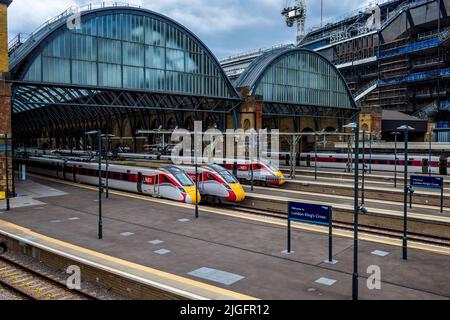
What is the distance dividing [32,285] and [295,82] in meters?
45.5

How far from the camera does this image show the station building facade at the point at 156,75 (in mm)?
34438

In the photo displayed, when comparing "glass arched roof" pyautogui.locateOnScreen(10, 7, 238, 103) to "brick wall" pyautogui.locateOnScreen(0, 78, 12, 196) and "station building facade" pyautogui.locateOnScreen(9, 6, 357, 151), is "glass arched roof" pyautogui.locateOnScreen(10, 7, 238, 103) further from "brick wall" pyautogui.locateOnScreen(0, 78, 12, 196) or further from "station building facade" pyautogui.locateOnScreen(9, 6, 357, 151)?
"brick wall" pyautogui.locateOnScreen(0, 78, 12, 196)

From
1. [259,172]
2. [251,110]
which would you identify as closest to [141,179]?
[259,172]

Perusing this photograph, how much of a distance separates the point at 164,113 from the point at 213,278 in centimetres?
4662

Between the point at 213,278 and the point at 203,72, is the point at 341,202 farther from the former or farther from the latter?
the point at 203,72

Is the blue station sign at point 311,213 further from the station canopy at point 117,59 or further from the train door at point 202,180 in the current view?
the station canopy at point 117,59

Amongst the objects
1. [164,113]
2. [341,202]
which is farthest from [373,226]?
[164,113]

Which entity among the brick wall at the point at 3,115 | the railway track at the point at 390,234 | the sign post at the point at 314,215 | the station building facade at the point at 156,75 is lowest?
the railway track at the point at 390,234

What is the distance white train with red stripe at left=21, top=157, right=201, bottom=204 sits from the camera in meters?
28.5

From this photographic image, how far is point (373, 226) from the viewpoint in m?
24.1

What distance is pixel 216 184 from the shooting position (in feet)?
98.1

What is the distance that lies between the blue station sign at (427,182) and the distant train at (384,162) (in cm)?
1512

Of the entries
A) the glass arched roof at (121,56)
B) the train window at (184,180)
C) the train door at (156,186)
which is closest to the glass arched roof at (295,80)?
the glass arched roof at (121,56)

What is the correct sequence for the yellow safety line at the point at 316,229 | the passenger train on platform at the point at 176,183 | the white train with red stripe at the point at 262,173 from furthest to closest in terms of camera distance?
1. the white train with red stripe at the point at 262,173
2. the passenger train on platform at the point at 176,183
3. the yellow safety line at the point at 316,229
